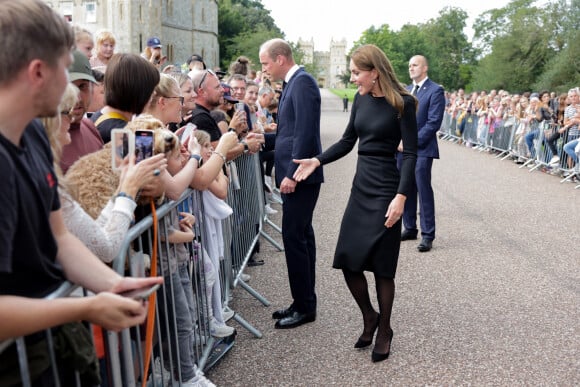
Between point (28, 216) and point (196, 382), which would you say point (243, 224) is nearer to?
→ point (196, 382)

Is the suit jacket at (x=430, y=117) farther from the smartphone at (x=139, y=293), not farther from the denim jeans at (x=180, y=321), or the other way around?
the smartphone at (x=139, y=293)

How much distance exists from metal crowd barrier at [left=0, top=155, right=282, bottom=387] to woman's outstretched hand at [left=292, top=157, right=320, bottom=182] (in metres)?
0.82

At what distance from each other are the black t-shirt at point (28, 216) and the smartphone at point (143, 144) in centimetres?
70

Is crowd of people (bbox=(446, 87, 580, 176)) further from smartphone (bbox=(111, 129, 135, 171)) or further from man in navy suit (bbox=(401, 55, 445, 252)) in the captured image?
smartphone (bbox=(111, 129, 135, 171))

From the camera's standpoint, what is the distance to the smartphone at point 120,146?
2.51 metres

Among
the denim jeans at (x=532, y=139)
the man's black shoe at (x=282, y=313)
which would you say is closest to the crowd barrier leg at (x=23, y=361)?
the man's black shoe at (x=282, y=313)

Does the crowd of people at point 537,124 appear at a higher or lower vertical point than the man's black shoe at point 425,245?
higher

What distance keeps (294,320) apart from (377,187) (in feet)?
4.48

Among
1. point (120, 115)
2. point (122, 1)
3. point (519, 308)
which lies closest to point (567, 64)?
point (122, 1)

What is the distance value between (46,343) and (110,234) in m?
0.60

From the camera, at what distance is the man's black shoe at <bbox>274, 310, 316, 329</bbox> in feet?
16.4

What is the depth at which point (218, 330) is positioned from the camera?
4480mm

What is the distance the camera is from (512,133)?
19188 millimetres

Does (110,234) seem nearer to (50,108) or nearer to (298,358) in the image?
(50,108)
